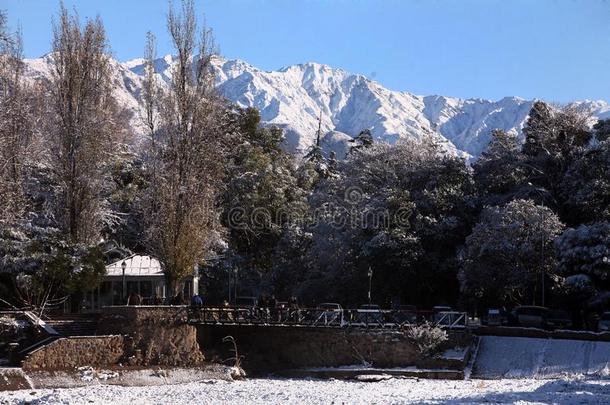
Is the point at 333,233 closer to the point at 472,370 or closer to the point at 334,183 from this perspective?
the point at 334,183

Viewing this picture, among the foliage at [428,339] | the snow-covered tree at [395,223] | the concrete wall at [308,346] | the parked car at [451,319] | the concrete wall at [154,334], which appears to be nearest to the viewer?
the concrete wall at [154,334]

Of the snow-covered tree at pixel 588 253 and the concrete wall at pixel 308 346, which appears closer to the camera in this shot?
the concrete wall at pixel 308 346

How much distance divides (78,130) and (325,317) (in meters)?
14.2

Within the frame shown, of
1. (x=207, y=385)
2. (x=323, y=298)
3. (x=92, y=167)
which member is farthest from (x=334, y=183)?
(x=207, y=385)

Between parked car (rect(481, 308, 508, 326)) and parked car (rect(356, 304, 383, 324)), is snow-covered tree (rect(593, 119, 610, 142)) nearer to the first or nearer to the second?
parked car (rect(481, 308, 508, 326))

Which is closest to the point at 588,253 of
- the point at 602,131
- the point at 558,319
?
the point at 558,319

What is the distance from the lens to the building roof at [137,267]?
42.6 meters

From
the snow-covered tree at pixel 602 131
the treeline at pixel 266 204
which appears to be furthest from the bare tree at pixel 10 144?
the snow-covered tree at pixel 602 131

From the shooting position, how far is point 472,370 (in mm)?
31750

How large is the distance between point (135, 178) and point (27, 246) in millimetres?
15346

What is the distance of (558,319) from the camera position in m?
38.8

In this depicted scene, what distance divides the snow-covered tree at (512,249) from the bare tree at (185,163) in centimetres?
1307

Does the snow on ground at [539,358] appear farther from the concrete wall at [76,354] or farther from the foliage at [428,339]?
the concrete wall at [76,354]

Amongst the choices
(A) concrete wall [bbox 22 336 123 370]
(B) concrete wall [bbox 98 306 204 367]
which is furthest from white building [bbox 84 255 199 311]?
(A) concrete wall [bbox 22 336 123 370]
